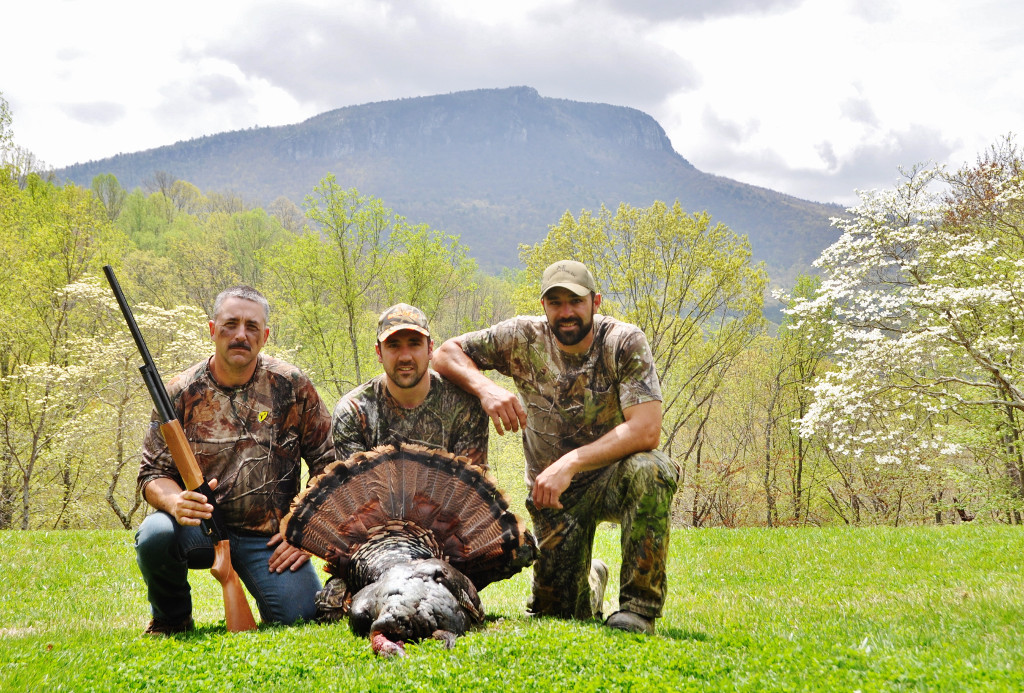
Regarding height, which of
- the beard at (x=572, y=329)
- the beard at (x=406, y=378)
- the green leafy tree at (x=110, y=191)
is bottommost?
the beard at (x=406, y=378)

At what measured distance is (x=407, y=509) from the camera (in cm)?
491

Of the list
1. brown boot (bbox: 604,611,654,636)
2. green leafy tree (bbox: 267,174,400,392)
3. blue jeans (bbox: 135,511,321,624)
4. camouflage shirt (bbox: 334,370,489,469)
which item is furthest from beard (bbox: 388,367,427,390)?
green leafy tree (bbox: 267,174,400,392)

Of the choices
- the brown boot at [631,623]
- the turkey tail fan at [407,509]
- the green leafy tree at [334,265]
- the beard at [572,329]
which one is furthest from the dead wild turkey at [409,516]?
the green leafy tree at [334,265]

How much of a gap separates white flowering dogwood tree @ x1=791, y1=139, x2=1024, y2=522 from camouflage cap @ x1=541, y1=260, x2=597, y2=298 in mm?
14218

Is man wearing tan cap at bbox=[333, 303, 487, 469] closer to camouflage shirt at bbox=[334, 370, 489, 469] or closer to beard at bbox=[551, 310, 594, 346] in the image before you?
camouflage shirt at bbox=[334, 370, 489, 469]

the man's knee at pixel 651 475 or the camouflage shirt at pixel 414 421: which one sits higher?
the camouflage shirt at pixel 414 421

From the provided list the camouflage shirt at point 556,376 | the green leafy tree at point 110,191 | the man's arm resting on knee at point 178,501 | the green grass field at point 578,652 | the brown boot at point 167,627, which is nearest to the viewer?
the green grass field at point 578,652

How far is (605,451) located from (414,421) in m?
1.60

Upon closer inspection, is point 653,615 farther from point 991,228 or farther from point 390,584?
point 991,228

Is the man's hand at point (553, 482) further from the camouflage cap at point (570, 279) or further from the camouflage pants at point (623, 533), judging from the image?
the camouflage cap at point (570, 279)

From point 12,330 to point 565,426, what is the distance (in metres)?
26.3

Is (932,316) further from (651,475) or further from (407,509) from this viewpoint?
(407,509)

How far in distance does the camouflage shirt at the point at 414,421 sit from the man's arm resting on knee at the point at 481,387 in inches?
4.8

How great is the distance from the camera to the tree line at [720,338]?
65.2 feet
